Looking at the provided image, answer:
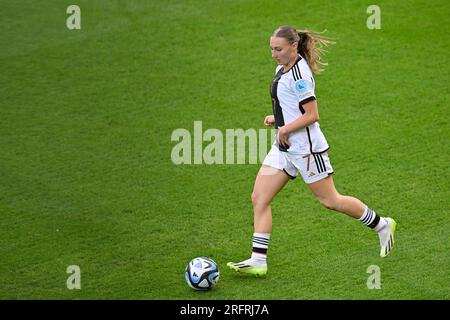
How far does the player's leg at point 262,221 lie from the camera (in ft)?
23.1

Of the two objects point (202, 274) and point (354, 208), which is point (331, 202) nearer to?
point (354, 208)

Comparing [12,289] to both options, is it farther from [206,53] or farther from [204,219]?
[206,53]

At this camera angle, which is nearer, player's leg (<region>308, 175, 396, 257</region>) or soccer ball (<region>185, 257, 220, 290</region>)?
soccer ball (<region>185, 257, 220, 290</region>)

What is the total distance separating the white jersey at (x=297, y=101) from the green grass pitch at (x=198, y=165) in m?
1.01

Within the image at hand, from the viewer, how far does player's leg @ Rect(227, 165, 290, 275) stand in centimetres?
704

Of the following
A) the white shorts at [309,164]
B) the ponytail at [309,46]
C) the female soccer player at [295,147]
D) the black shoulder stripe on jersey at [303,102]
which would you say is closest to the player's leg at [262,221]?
the female soccer player at [295,147]

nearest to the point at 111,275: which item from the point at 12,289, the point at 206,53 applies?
the point at 12,289

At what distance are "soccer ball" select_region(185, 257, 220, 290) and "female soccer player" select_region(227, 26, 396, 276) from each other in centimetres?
25

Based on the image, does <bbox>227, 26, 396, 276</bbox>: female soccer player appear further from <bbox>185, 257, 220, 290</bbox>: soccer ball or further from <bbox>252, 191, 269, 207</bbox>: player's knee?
<bbox>185, 257, 220, 290</bbox>: soccer ball

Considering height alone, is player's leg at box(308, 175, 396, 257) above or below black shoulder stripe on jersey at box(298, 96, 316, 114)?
below

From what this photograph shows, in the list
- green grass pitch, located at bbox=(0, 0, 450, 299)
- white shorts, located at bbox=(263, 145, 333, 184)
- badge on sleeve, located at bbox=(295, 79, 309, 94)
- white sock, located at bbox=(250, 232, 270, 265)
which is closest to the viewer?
badge on sleeve, located at bbox=(295, 79, 309, 94)

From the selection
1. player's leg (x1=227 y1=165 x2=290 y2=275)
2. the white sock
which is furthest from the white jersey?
the white sock

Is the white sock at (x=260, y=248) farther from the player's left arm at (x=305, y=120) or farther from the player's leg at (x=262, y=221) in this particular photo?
the player's left arm at (x=305, y=120)
